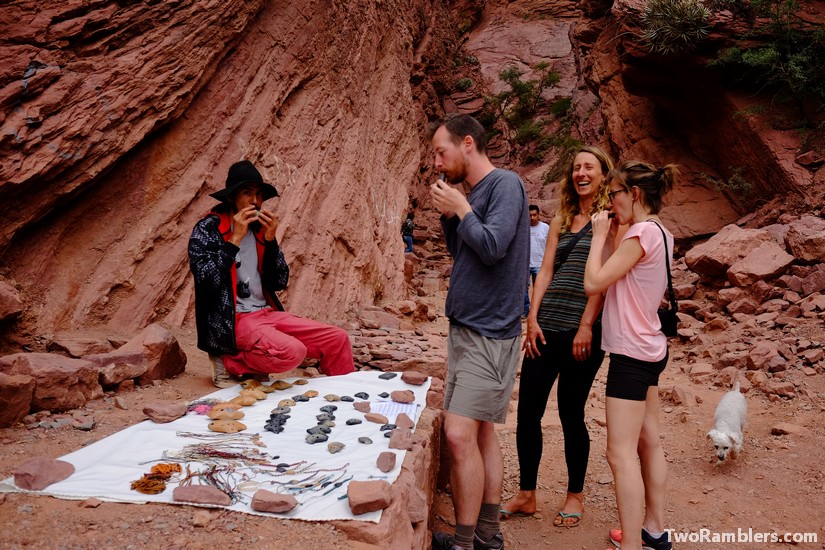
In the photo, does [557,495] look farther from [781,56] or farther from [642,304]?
[781,56]

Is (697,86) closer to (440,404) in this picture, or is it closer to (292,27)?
(292,27)

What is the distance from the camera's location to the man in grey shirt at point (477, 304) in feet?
8.73

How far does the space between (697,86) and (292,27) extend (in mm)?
7653

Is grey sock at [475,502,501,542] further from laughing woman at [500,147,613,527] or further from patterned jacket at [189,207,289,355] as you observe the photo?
patterned jacket at [189,207,289,355]

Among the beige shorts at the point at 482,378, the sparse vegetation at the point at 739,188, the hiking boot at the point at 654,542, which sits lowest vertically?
the hiking boot at the point at 654,542

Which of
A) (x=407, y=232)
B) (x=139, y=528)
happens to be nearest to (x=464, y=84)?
(x=407, y=232)

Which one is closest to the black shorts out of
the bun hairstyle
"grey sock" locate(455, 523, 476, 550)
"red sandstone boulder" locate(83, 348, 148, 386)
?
the bun hairstyle

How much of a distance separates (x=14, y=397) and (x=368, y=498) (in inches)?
84.6

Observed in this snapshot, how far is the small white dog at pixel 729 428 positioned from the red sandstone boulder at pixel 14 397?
449 cm

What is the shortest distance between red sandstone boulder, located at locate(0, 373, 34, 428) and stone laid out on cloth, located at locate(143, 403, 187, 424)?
24.0 inches

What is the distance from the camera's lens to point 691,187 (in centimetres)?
1124

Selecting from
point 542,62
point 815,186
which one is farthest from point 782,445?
point 542,62

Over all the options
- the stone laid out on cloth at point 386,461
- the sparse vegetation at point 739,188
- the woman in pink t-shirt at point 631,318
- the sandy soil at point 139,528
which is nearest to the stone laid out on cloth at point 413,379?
the stone laid out on cloth at point 386,461

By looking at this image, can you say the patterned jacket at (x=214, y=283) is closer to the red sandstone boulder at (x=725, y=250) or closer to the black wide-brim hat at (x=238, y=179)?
the black wide-brim hat at (x=238, y=179)
